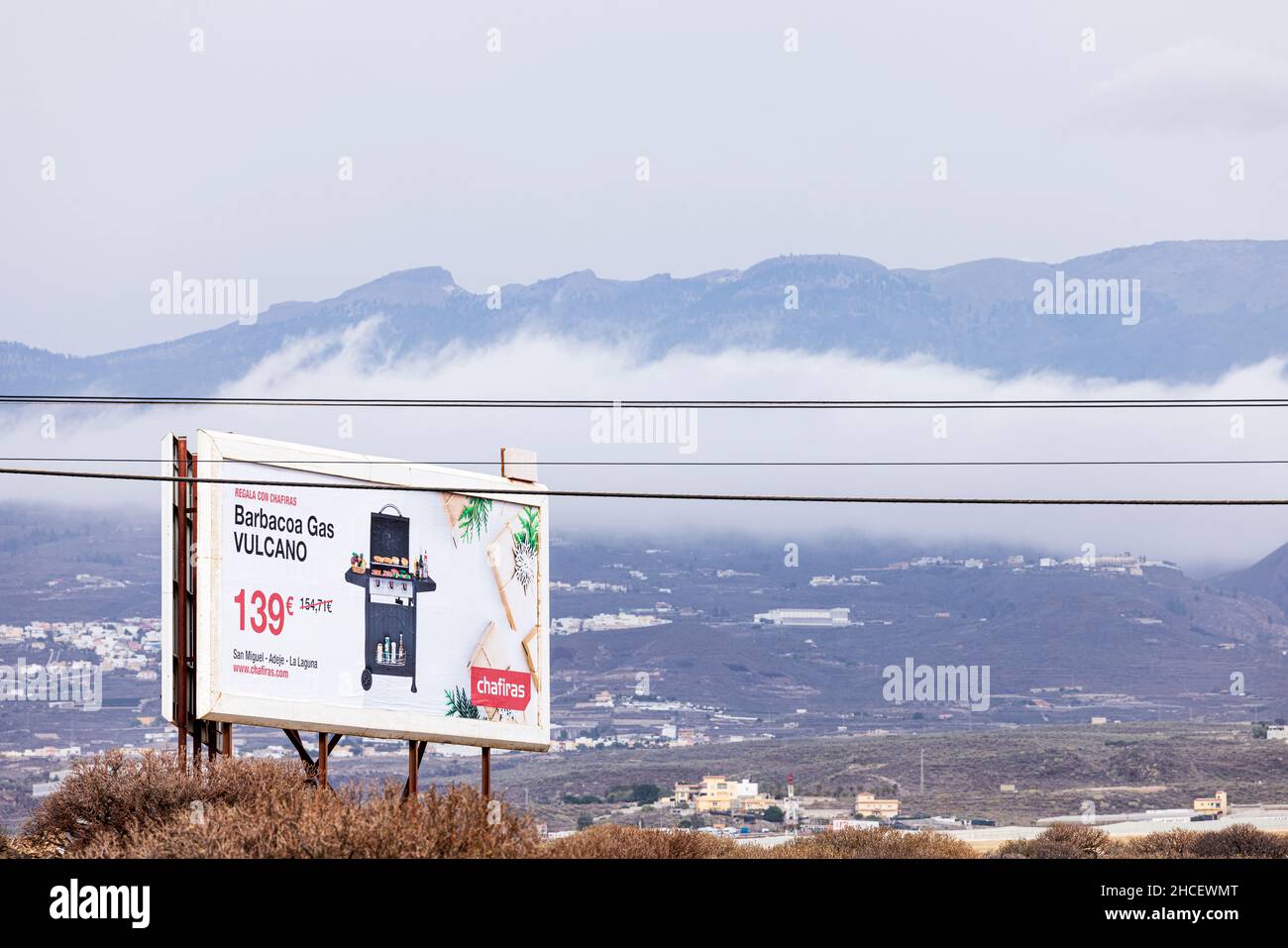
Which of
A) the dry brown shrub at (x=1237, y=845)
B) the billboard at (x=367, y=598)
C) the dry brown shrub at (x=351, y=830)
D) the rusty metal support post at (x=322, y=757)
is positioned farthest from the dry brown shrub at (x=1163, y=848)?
the dry brown shrub at (x=351, y=830)

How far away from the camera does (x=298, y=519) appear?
3088cm

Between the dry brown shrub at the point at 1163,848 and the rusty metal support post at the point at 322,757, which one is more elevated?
the rusty metal support post at the point at 322,757

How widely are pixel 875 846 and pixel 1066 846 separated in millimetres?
8677

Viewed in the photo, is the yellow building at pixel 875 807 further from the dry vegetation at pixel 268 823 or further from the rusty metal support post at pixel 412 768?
the rusty metal support post at pixel 412 768

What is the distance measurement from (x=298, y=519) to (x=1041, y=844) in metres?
33.6

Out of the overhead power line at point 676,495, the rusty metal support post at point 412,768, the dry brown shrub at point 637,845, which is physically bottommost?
the dry brown shrub at point 637,845

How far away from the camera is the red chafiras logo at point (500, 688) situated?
3462 cm

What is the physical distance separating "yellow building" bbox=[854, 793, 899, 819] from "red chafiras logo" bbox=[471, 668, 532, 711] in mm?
112937

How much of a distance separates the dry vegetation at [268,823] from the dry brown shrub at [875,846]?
15.6 ft

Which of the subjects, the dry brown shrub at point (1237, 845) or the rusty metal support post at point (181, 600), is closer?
the rusty metal support post at point (181, 600)

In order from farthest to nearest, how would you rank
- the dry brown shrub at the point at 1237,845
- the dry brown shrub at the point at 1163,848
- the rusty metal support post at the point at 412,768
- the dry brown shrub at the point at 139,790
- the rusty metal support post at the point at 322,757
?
the dry brown shrub at the point at 1237,845 < the dry brown shrub at the point at 1163,848 < the rusty metal support post at the point at 412,768 < the rusty metal support post at the point at 322,757 < the dry brown shrub at the point at 139,790

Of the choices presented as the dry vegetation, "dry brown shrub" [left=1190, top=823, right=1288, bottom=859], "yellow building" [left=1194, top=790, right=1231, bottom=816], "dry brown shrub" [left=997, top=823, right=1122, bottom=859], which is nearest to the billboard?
the dry vegetation
